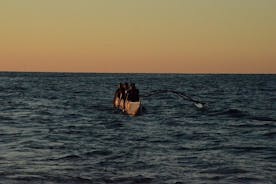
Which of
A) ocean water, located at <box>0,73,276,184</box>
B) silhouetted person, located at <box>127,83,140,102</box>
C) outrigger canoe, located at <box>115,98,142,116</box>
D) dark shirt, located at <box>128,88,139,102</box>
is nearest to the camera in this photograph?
ocean water, located at <box>0,73,276,184</box>

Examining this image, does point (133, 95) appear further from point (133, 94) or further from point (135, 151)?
point (135, 151)

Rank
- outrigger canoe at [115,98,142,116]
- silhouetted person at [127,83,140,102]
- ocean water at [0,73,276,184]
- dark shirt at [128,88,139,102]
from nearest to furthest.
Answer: ocean water at [0,73,276,184], silhouetted person at [127,83,140,102], dark shirt at [128,88,139,102], outrigger canoe at [115,98,142,116]

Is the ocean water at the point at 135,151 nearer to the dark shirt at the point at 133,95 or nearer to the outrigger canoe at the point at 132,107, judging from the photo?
the dark shirt at the point at 133,95

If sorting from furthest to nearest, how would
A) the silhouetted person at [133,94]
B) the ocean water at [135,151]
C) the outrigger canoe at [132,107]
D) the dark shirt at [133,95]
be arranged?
the outrigger canoe at [132,107]
the dark shirt at [133,95]
the silhouetted person at [133,94]
the ocean water at [135,151]

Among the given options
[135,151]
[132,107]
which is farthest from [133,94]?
[135,151]

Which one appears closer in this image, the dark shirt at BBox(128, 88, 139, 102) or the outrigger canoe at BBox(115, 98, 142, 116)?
the dark shirt at BBox(128, 88, 139, 102)

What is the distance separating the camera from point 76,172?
1667cm

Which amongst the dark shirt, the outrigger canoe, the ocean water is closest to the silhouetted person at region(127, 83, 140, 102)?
the dark shirt

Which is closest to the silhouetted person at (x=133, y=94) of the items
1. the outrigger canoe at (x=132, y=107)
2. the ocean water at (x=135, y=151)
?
the outrigger canoe at (x=132, y=107)

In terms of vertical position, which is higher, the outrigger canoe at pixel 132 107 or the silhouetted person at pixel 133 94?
the silhouetted person at pixel 133 94

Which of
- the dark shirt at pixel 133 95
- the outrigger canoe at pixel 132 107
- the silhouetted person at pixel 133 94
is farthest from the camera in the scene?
the outrigger canoe at pixel 132 107

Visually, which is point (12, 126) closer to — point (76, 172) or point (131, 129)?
point (131, 129)

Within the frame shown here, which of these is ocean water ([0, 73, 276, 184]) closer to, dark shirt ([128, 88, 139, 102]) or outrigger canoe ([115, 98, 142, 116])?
dark shirt ([128, 88, 139, 102])

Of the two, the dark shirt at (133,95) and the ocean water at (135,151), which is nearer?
the ocean water at (135,151)
